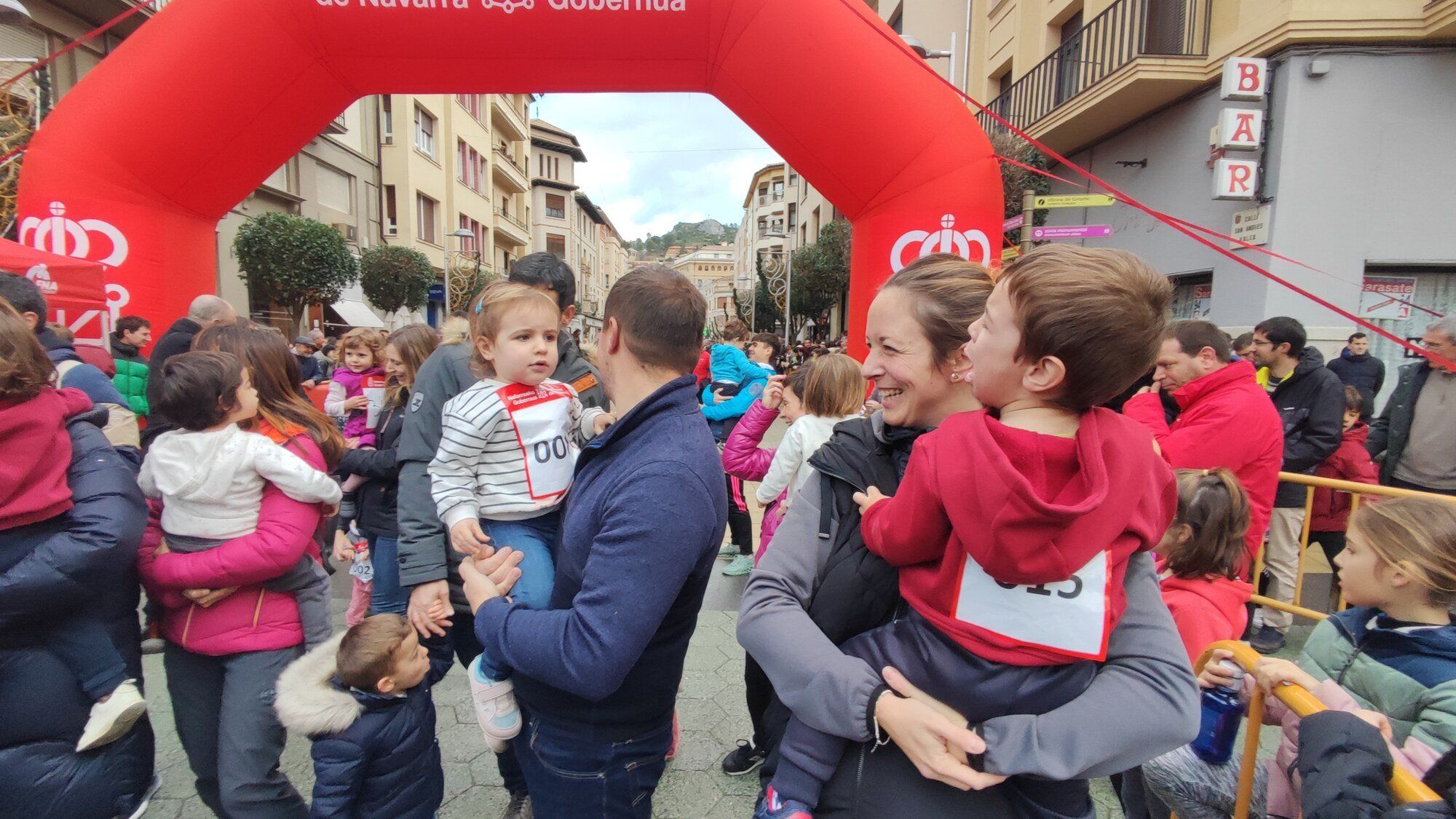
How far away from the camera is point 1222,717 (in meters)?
1.81

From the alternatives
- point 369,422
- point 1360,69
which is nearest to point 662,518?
point 369,422

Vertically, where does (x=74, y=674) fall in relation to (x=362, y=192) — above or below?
below

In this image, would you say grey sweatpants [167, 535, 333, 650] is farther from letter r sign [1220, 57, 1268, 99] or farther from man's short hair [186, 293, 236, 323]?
letter r sign [1220, 57, 1268, 99]

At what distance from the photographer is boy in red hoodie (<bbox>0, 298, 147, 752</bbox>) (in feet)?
5.56

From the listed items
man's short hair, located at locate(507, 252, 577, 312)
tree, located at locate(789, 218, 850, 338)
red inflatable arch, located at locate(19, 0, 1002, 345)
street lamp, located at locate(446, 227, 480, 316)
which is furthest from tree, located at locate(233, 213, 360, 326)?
man's short hair, located at locate(507, 252, 577, 312)

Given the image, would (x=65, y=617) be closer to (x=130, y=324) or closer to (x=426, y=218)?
(x=130, y=324)

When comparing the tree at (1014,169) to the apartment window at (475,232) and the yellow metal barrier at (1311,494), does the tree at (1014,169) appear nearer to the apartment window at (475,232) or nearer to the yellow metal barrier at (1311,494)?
the yellow metal barrier at (1311,494)

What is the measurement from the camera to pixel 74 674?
1.87 meters

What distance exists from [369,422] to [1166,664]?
13.2ft

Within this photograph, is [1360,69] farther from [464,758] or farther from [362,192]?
[362,192]

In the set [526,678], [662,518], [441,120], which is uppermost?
[441,120]

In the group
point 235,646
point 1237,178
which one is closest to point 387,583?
point 235,646

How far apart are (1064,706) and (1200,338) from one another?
2.99 meters

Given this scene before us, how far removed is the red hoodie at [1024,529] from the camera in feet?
3.27
